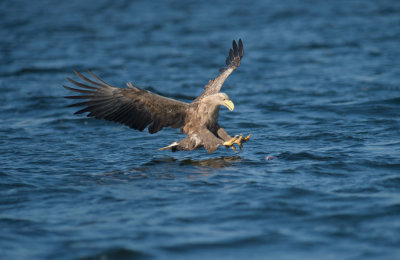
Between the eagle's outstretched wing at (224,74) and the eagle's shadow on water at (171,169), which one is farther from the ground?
the eagle's outstretched wing at (224,74)

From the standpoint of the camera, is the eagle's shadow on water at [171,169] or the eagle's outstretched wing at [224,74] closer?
the eagle's shadow on water at [171,169]

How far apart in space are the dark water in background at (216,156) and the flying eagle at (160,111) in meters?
0.37

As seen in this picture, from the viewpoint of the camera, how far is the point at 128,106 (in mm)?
7449

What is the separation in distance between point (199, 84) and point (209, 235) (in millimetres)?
8210

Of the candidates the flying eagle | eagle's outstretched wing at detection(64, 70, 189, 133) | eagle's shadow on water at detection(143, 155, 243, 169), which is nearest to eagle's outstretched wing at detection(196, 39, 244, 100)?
the flying eagle

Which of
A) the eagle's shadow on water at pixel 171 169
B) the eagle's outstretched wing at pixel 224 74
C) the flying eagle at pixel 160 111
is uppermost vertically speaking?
the eagle's outstretched wing at pixel 224 74

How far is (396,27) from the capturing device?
18.0 meters

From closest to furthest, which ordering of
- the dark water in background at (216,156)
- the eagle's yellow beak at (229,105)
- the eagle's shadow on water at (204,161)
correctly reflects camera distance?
the dark water in background at (216,156), the eagle's yellow beak at (229,105), the eagle's shadow on water at (204,161)

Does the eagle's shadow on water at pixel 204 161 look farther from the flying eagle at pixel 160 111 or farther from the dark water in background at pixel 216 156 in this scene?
the flying eagle at pixel 160 111

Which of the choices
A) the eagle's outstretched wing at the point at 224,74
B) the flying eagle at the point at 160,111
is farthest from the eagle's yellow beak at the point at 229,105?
the eagle's outstretched wing at the point at 224,74

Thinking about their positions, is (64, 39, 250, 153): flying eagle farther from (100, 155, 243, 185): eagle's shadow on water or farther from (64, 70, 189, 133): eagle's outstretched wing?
(100, 155, 243, 185): eagle's shadow on water

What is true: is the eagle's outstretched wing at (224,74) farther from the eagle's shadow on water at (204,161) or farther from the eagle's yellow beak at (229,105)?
the eagle's shadow on water at (204,161)

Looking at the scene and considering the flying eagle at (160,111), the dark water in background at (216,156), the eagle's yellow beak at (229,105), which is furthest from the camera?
the flying eagle at (160,111)

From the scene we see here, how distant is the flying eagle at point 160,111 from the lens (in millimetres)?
7332
